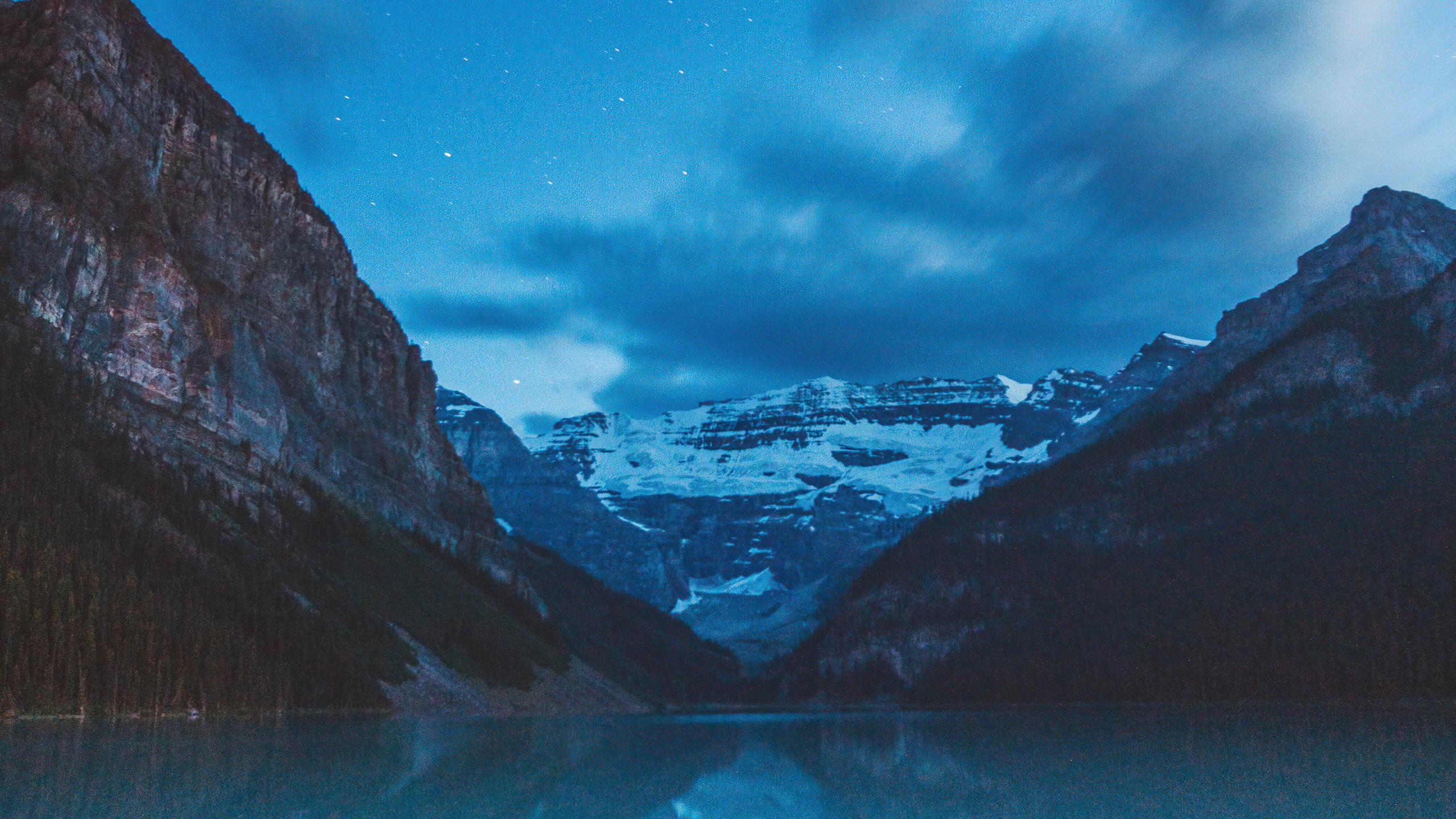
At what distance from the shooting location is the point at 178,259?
116812 mm

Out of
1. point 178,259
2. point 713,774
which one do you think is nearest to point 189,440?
point 178,259

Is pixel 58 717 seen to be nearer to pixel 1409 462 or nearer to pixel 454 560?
pixel 454 560

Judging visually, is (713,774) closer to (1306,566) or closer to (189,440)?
(189,440)

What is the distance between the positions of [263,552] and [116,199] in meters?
41.6

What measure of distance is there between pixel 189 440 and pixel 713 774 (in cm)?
9328

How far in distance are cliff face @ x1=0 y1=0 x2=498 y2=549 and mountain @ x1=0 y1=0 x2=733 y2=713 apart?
323 mm

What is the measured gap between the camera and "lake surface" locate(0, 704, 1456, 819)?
22859mm

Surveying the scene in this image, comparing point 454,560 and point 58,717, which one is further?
point 454,560

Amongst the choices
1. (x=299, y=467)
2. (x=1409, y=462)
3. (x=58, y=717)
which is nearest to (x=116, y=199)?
(x=299, y=467)

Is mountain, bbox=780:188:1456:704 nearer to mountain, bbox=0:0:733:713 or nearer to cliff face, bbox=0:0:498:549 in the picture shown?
mountain, bbox=0:0:733:713

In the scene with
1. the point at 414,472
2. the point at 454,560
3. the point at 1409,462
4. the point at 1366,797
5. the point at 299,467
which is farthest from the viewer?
the point at 414,472

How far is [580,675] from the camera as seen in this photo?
17662cm

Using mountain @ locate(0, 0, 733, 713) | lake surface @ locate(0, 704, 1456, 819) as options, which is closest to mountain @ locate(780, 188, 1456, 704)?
mountain @ locate(0, 0, 733, 713)

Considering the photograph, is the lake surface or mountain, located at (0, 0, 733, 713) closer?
the lake surface
